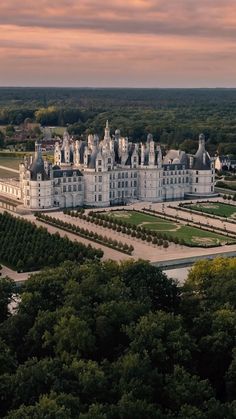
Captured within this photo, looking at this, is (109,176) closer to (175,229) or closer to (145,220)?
(145,220)

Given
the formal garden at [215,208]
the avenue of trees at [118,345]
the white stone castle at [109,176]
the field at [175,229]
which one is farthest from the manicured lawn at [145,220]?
the avenue of trees at [118,345]

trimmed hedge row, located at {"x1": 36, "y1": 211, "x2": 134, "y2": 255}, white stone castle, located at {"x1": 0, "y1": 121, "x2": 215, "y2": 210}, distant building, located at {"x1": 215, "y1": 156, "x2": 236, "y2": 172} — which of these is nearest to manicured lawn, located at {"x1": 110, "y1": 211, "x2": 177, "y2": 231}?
white stone castle, located at {"x1": 0, "y1": 121, "x2": 215, "y2": 210}

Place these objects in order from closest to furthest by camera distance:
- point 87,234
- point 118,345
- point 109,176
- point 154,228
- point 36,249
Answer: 1. point 118,345
2. point 36,249
3. point 87,234
4. point 154,228
5. point 109,176

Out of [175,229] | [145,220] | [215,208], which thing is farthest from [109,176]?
[175,229]

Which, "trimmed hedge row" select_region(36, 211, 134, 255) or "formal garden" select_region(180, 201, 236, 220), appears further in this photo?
"formal garden" select_region(180, 201, 236, 220)

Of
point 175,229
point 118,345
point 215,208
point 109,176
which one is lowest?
point 118,345

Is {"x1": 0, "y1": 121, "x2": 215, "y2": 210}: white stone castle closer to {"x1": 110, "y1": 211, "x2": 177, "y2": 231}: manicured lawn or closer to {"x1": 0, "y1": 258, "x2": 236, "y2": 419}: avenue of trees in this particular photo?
{"x1": 110, "y1": 211, "x2": 177, "y2": 231}: manicured lawn

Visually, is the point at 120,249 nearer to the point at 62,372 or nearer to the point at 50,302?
the point at 50,302
